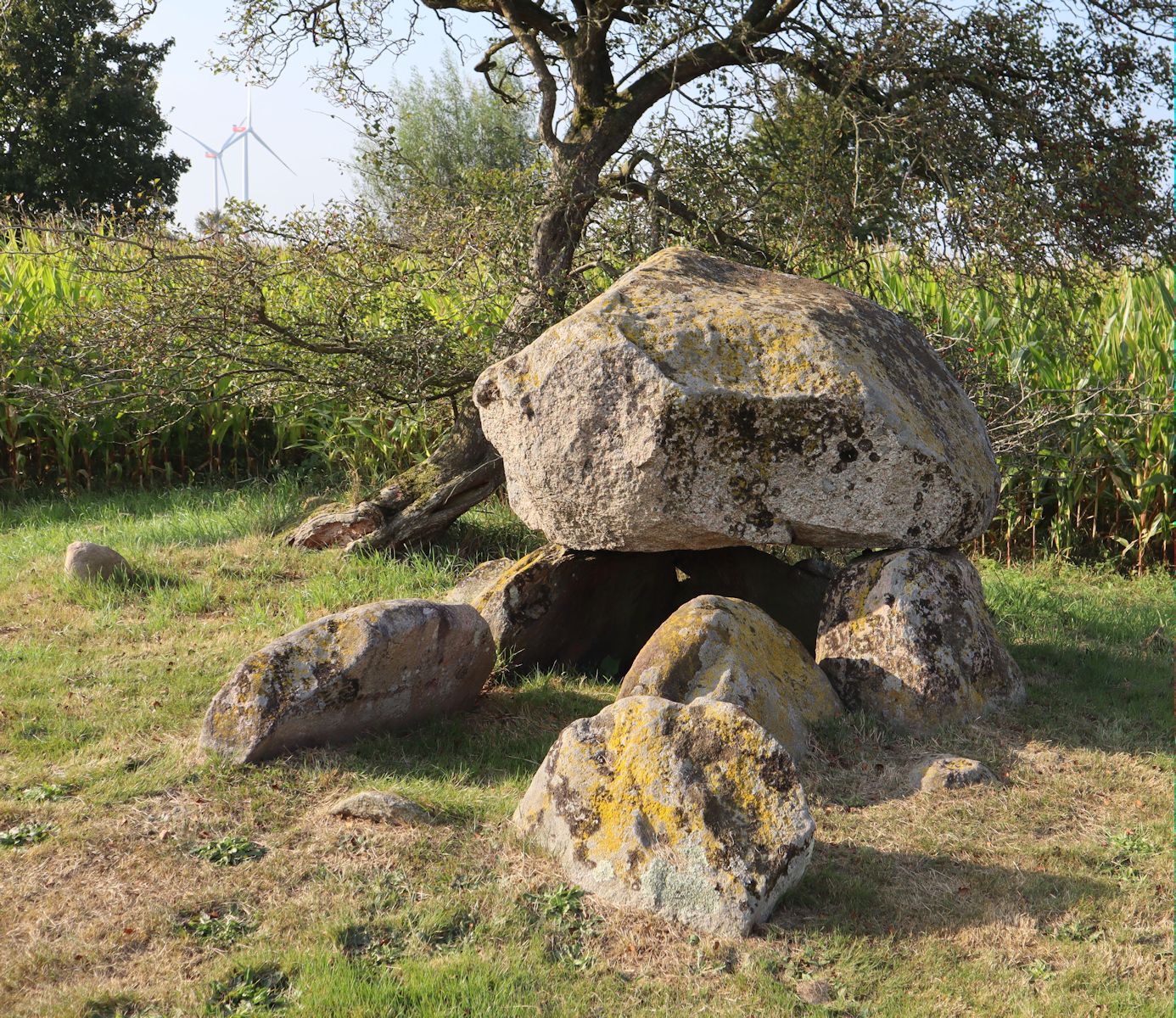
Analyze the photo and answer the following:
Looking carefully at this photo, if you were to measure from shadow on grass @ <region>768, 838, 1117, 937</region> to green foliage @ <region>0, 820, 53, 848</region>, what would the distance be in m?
2.87

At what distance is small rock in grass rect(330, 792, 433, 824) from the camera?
181 inches

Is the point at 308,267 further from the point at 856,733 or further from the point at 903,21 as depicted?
the point at 856,733

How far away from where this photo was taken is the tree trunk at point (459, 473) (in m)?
8.14

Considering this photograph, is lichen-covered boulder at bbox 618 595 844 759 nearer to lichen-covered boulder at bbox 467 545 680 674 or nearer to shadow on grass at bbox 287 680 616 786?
shadow on grass at bbox 287 680 616 786

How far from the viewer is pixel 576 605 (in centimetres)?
677

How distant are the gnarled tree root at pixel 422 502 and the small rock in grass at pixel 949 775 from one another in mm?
4234

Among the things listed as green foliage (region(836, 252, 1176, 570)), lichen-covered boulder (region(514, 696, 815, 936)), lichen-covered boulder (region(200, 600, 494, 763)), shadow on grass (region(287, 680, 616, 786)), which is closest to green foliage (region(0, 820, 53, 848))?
lichen-covered boulder (region(200, 600, 494, 763))

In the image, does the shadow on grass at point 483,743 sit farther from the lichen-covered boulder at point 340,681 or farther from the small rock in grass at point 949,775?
the small rock in grass at point 949,775

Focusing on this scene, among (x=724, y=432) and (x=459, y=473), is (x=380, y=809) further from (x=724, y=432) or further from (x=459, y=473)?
(x=459, y=473)

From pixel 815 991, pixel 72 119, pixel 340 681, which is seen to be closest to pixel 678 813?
pixel 815 991

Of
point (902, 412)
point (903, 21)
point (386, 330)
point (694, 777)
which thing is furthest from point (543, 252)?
point (694, 777)

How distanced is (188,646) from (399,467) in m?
3.94

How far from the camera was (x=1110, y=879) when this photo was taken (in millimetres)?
4422

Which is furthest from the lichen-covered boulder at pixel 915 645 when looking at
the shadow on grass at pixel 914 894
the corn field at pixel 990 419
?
the corn field at pixel 990 419
